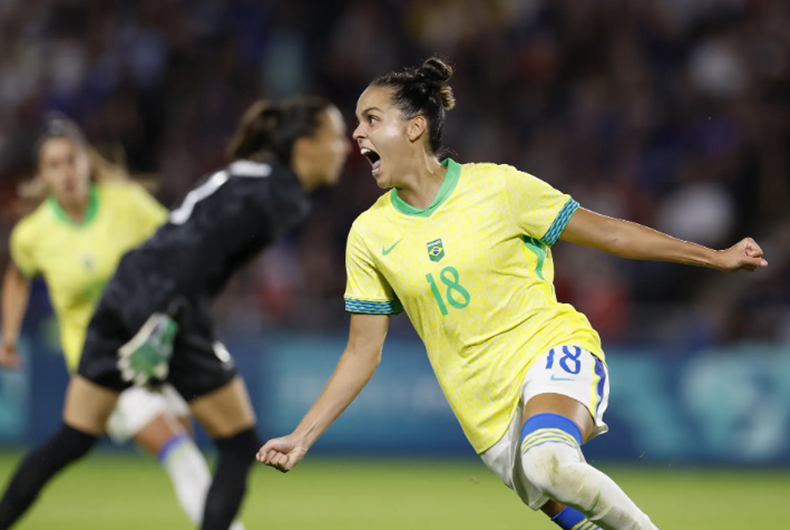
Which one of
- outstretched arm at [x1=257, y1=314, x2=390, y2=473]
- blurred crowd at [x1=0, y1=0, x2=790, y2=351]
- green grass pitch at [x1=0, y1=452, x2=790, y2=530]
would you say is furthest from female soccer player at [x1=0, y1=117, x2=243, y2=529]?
blurred crowd at [x1=0, y1=0, x2=790, y2=351]

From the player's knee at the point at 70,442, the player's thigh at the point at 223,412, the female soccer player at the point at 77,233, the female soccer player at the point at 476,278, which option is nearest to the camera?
the female soccer player at the point at 476,278

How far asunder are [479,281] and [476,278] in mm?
16

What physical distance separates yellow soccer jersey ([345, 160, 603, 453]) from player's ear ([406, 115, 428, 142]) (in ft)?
0.69

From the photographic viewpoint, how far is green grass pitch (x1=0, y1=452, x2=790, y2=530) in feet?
26.2

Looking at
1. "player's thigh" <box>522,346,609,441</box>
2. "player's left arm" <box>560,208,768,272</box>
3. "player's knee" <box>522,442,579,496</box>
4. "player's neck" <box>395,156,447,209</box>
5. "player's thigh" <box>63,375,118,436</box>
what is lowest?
"player's thigh" <box>63,375,118,436</box>

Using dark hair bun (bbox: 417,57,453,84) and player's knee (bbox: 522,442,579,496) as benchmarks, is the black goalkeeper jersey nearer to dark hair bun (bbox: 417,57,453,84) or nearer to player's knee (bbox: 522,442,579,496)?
dark hair bun (bbox: 417,57,453,84)

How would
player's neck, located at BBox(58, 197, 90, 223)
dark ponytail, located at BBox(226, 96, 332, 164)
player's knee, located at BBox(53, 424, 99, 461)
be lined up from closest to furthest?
player's knee, located at BBox(53, 424, 99, 461), dark ponytail, located at BBox(226, 96, 332, 164), player's neck, located at BBox(58, 197, 90, 223)

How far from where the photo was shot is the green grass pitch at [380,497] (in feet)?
26.2

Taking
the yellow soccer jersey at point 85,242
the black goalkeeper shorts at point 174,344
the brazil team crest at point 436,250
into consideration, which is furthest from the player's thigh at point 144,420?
the brazil team crest at point 436,250

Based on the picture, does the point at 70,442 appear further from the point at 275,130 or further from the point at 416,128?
the point at 416,128

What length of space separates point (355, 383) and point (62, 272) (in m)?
2.91

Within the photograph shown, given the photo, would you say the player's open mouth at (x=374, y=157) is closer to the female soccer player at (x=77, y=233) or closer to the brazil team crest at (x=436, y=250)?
the brazil team crest at (x=436, y=250)

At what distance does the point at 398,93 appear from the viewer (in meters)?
4.94

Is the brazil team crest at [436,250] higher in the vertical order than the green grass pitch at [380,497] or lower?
higher
